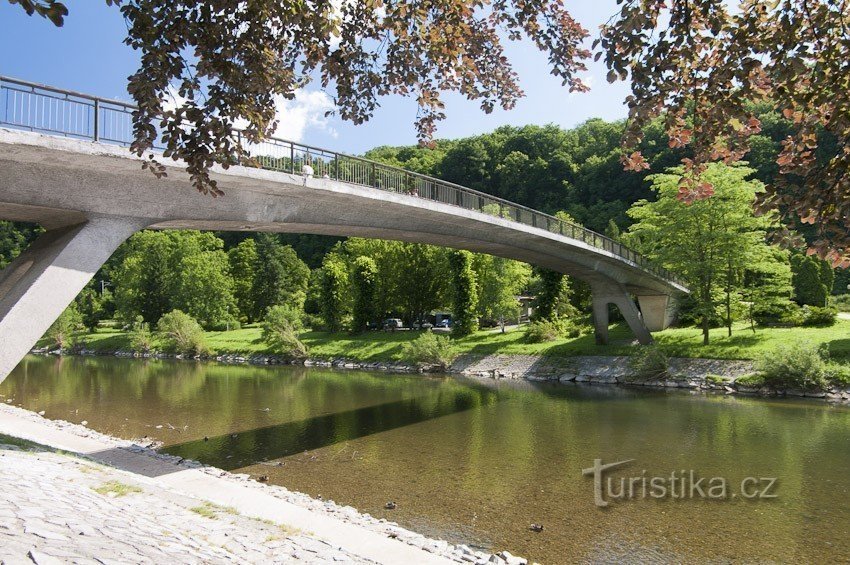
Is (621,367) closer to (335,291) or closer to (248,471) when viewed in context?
(248,471)

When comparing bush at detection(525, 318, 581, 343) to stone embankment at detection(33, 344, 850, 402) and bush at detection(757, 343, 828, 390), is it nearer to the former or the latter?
stone embankment at detection(33, 344, 850, 402)

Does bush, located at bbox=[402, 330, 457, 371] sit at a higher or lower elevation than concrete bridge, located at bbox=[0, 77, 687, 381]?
lower

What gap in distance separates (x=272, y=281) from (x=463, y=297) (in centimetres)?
3030

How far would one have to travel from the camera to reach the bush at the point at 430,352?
3459 cm

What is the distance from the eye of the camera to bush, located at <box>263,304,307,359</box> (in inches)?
1608

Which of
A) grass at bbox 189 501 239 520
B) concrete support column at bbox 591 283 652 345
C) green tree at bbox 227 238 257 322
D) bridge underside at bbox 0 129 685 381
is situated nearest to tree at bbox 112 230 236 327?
green tree at bbox 227 238 257 322

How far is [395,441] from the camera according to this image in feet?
51.9

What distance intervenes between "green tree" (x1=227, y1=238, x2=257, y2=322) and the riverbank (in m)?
52.5

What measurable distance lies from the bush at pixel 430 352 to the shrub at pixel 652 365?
10.8 metres

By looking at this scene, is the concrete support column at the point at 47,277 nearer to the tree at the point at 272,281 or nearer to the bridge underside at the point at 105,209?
the bridge underside at the point at 105,209

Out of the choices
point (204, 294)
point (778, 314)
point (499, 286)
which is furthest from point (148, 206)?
point (204, 294)

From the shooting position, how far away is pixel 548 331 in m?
36.0

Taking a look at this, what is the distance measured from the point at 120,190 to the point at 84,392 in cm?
1758

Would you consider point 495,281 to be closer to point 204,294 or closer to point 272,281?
point 204,294
